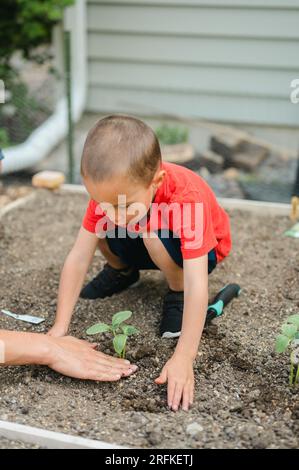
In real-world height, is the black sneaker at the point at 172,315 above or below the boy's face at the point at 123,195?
below

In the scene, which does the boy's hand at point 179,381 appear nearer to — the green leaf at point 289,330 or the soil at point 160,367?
the soil at point 160,367

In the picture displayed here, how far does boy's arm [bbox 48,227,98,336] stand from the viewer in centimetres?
214

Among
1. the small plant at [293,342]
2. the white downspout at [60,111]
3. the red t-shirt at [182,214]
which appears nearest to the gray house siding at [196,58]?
the white downspout at [60,111]

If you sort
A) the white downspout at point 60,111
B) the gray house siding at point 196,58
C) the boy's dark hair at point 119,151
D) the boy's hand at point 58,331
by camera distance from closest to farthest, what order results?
the boy's dark hair at point 119,151 → the boy's hand at point 58,331 → the white downspout at point 60,111 → the gray house siding at point 196,58

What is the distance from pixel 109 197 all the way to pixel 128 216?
0.15 meters

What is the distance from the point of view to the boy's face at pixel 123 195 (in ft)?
5.76

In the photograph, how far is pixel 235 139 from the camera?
4.69 m

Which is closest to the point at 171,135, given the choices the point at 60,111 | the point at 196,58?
the point at 196,58

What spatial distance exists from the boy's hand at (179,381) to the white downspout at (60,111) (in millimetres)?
2631

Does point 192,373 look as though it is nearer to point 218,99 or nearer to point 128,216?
point 128,216

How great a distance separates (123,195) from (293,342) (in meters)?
0.78

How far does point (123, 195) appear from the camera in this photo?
70.3 inches

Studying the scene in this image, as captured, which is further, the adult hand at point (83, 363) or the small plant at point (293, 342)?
the adult hand at point (83, 363)
